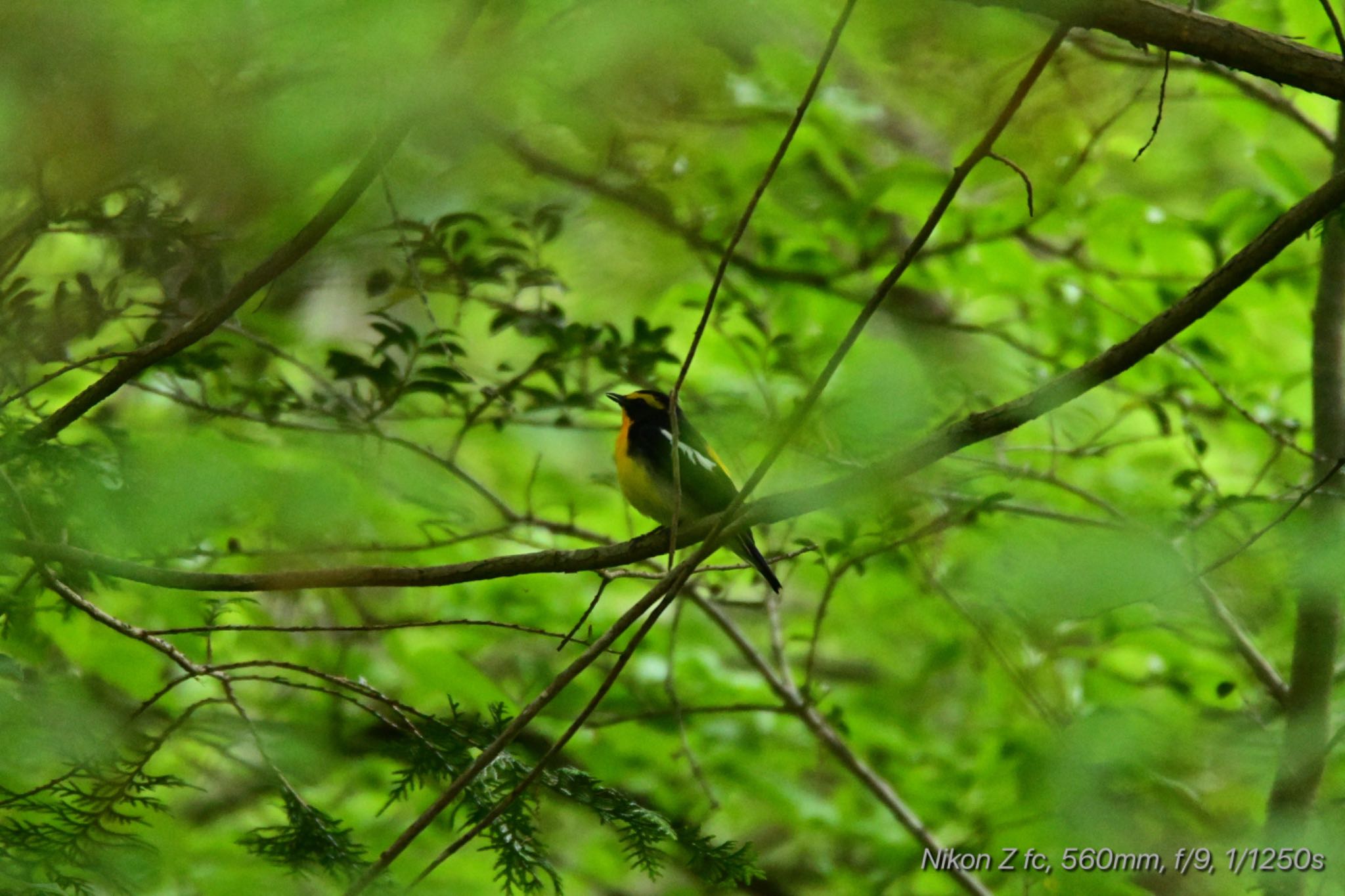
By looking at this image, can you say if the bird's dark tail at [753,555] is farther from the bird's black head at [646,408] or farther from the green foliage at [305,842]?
the green foliage at [305,842]

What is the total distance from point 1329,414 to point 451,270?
9.08ft

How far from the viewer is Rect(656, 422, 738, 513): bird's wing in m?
4.08

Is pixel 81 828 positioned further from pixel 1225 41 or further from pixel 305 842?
pixel 1225 41

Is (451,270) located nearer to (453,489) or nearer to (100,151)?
(100,151)

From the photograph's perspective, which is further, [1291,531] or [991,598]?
[991,598]

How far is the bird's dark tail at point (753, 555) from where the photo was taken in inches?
146

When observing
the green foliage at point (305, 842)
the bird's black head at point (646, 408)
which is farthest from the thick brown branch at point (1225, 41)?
the bird's black head at point (646, 408)

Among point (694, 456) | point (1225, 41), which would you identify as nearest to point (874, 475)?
point (1225, 41)

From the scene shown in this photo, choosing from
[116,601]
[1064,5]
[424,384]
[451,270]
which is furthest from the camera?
[116,601]

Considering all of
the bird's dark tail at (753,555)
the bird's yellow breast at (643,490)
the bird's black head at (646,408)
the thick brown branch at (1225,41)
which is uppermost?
the bird's black head at (646,408)

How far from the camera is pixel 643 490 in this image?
402 centimetres

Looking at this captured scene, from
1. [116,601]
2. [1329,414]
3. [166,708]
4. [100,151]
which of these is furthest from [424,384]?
[1329,414]

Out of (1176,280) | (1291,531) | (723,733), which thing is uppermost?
(1176,280)

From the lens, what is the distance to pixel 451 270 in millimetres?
3377
